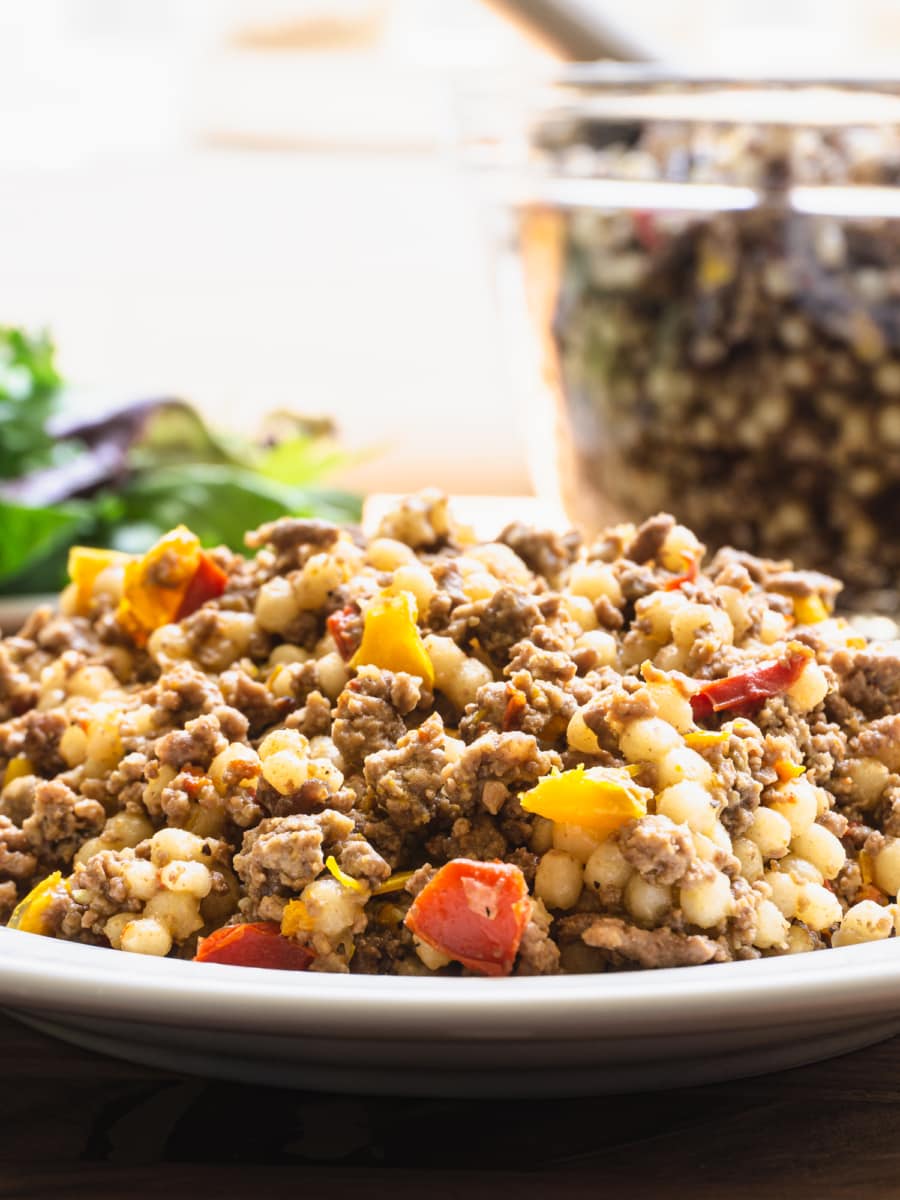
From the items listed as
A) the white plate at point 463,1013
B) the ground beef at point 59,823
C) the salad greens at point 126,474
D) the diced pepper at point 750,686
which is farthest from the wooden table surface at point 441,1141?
the salad greens at point 126,474

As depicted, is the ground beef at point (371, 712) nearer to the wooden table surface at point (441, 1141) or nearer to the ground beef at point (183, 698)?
the ground beef at point (183, 698)

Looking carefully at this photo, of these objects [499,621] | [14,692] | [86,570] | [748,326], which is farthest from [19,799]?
[748,326]

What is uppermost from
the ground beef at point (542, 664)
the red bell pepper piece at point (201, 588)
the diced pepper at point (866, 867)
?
the ground beef at point (542, 664)

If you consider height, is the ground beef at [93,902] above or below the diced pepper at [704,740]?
below

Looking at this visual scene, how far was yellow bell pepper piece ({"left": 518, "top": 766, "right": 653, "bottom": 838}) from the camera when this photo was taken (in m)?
1.01

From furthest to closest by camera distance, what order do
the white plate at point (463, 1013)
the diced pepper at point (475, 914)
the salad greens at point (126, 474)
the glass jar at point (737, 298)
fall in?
the salad greens at point (126, 474) → the glass jar at point (737, 298) → the diced pepper at point (475, 914) → the white plate at point (463, 1013)

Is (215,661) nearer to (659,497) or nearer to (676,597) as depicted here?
(676,597)

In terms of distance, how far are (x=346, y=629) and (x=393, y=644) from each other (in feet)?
0.21

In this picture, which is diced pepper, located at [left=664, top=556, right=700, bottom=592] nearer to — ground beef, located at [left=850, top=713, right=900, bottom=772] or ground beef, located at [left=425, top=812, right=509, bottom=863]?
ground beef, located at [left=850, top=713, right=900, bottom=772]

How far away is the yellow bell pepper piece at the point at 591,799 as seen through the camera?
1015 millimetres

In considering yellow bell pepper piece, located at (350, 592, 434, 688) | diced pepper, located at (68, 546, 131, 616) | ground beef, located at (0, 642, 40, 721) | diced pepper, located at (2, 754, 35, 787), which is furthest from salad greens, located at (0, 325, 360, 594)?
yellow bell pepper piece, located at (350, 592, 434, 688)

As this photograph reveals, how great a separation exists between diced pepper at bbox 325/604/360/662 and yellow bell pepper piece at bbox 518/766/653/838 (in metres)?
0.24

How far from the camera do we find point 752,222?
6.14 feet

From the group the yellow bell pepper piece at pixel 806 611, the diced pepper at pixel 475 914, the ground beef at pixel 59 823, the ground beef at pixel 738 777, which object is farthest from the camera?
the yellow bell pepper piece at pixel 806 611
